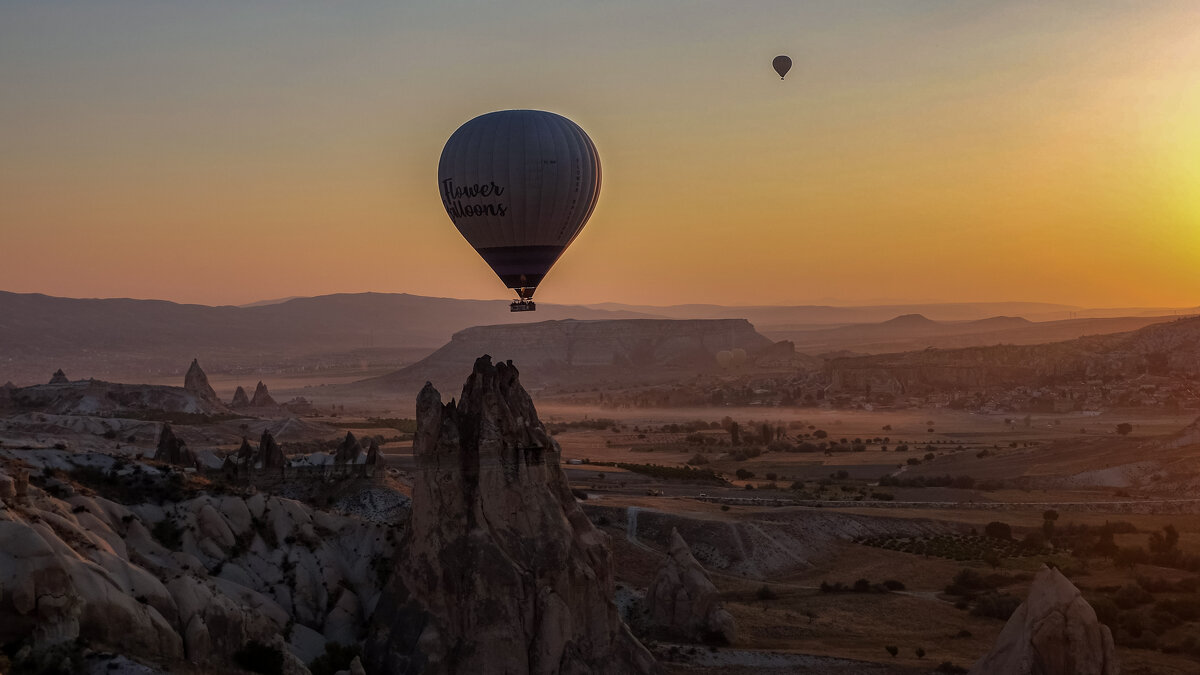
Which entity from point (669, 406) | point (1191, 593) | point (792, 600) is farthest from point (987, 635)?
point (669, 406)

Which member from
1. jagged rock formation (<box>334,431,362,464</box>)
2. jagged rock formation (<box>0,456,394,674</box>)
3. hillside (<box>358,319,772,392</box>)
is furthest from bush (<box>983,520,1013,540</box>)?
hillside (<box>358,319,772,392</box>)

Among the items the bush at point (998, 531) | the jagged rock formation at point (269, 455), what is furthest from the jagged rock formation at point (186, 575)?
the bush at point (998, 531)

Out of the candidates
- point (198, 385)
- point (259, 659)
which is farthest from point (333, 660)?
point (198, 385)

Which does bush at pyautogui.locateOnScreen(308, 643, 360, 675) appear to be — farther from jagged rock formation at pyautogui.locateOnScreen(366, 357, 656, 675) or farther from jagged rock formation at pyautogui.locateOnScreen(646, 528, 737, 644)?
jagged rock formation at pyautogui.locateOnScreen(646, 528, 737, 644)

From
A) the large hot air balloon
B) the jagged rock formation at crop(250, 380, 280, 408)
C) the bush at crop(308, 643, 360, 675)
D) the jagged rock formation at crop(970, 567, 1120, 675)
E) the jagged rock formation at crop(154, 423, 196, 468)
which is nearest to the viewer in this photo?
the bush at crop(308, 643, 360, 675)

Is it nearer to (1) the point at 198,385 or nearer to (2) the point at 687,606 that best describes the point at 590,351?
(1) the point at 198,385

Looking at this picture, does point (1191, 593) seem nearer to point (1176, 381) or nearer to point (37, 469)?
point (37, 469)
